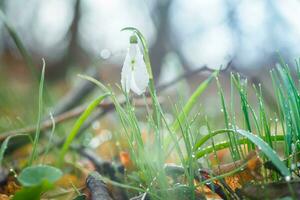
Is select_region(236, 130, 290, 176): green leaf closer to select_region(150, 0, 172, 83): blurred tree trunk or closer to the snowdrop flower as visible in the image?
the snowdrop flower

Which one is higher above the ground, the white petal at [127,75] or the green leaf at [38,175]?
the white petal at [127,75]

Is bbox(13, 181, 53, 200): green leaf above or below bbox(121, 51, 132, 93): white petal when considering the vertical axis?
below

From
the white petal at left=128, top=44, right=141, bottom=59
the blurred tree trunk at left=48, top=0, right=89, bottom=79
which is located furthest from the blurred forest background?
the white petal at left=128, top=44, right=141, bottom=59

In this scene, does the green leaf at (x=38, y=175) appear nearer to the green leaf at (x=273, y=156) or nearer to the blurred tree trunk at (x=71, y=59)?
the green leaf at (x=273, y=156)

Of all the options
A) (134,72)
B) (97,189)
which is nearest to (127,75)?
(134,72)

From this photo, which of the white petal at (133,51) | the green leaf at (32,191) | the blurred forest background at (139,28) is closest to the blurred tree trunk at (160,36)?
the blurred forest background at (139,28)

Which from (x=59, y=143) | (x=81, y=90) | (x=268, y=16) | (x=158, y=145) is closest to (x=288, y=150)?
(x=158, y=145)
